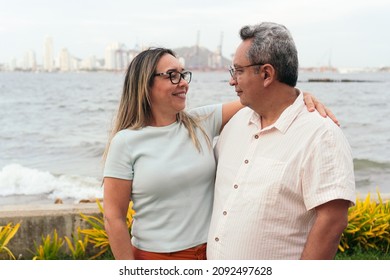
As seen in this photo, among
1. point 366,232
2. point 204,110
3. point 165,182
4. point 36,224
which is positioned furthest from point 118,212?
point 366,232

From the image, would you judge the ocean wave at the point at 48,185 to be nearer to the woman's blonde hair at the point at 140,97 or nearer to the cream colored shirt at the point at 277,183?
the woman's blonde hair at the point at 140,97

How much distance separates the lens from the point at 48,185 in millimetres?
12234

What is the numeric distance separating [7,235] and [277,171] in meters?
3.14

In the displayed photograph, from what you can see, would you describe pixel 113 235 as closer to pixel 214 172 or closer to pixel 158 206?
pixel 158 206

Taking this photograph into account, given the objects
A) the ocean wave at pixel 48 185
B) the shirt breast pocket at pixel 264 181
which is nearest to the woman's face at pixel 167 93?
the shirt breast pocket at pixel 264 181

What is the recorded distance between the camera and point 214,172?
293cm

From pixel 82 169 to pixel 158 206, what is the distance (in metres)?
11.9

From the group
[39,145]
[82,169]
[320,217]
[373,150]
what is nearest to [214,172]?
[320,217]

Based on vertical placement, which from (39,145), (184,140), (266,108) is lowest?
(39,145)

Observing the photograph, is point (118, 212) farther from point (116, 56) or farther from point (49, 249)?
point (116, 56)

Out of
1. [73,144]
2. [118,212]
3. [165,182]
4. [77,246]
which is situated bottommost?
[73,144]

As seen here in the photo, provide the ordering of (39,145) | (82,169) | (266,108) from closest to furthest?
(266,108) < (82,169) < (39,145)

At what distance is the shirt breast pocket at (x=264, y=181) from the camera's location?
8.41 feet

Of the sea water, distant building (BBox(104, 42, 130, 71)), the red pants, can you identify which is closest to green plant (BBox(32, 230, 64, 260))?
the sea water
